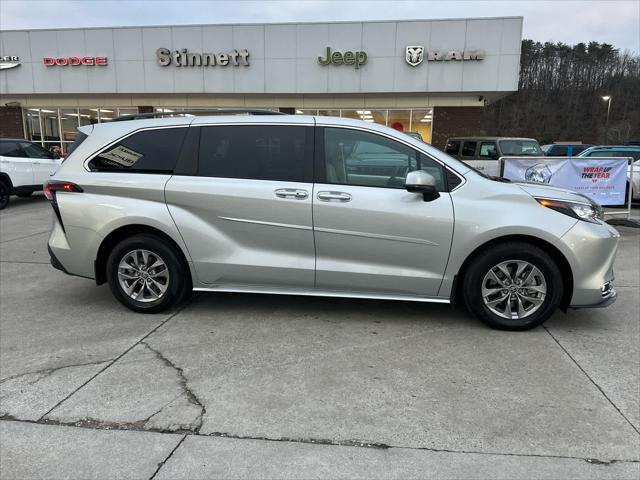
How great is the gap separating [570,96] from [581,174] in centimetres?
7018

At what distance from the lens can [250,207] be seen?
169 inches

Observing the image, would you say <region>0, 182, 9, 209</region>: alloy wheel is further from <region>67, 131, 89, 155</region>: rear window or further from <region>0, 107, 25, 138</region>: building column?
<region>0, 107, 25, 138</region>: building column

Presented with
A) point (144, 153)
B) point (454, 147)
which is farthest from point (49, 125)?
point (144, 153)

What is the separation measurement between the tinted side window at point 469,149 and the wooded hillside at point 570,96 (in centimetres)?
5160

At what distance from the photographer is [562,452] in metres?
2.58

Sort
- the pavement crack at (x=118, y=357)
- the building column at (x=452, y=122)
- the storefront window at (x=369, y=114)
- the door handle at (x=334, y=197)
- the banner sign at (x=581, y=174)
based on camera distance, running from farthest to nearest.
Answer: the storefront window at (x=369, y=114) < the building column at (x=452, y=122) < the banner sign at (x=581, y=174) < the door handle at (x=334, y=197) < the pavement crack at (x=118, y=357)

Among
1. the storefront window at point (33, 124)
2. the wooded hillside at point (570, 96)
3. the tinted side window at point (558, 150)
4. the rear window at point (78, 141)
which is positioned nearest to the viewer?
the rear window at point (78, 141)

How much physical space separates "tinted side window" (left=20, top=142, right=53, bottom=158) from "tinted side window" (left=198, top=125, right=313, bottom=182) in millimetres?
10116

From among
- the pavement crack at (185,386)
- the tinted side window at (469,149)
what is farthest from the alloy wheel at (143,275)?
the tinted side window at (469,149)

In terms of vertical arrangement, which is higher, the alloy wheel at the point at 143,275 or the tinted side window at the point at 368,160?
the tinted side window at the point at 368,160

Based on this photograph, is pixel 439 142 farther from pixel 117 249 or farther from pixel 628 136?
pixel 628 136

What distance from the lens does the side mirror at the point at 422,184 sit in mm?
3893

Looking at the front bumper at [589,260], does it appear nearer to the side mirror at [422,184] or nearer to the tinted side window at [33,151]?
the side mirror at [422,184]

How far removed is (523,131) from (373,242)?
220ft
